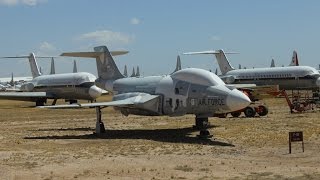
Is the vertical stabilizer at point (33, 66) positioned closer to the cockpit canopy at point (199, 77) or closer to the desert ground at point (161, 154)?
the desert ground at point (161, 154)

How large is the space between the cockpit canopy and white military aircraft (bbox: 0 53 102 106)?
25.0 metres

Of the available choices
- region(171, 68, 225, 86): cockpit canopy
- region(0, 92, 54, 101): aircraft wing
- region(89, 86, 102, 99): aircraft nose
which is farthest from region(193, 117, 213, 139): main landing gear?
region(0, 92, 54, 101): aircraft wing

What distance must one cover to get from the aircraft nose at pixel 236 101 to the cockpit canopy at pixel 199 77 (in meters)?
1.28

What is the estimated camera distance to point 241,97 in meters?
18.1

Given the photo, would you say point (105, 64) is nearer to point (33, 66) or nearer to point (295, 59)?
point (33, 66)

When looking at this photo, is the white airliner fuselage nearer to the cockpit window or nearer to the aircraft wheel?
the aircraft wheel

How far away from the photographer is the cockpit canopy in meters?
19.6

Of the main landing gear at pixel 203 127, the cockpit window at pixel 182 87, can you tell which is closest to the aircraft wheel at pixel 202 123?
the main landing gear at pixel 203 127

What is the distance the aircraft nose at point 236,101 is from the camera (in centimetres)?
1800

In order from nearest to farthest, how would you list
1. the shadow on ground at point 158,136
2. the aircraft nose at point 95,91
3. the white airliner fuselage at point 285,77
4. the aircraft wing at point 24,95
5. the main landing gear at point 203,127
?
1. the shadow on ground at point 158,136
2. the main landing gear at point 203,127
3. the aircraft wing at point 24,95
4. the aircraft nose at point 95,91
5. the white airliner fuselage at point 285,77

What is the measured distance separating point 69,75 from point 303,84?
962 inches

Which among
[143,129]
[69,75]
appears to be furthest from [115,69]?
[69,75]

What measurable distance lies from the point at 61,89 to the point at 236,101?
33165mm

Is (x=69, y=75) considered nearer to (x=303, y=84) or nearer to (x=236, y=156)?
(x=303, y=84)
